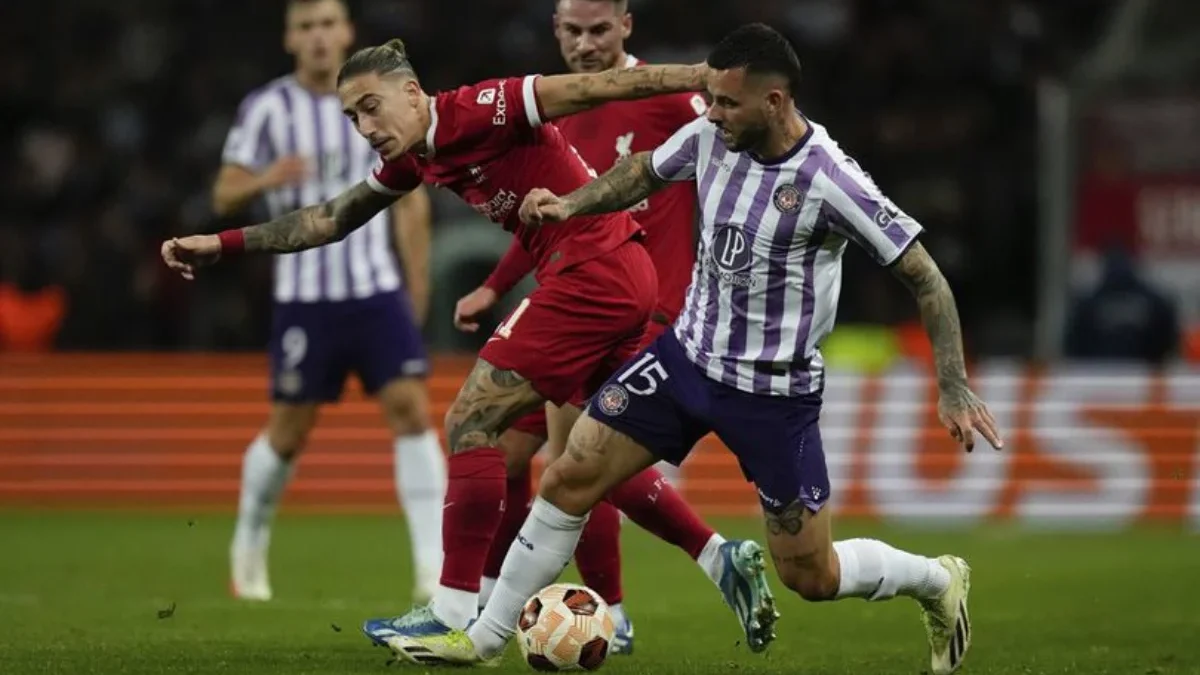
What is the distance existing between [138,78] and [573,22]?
12817mm

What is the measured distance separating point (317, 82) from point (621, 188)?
3.90 metres

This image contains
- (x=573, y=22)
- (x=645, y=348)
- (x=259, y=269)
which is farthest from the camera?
(x=259, y=269)

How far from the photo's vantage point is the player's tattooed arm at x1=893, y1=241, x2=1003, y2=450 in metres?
6.51

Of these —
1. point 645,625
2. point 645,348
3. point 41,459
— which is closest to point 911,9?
point 41,459

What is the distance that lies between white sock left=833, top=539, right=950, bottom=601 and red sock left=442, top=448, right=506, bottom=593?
3.79 ft

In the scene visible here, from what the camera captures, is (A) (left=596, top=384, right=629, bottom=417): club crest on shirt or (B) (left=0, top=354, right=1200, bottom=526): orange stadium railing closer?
(A) (left=596, top=384, right=629, bottom=417): club crest on shirt

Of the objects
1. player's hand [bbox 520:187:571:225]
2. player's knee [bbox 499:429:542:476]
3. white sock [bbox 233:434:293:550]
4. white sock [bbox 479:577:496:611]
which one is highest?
player's hand [bbox 520:187:571:225]

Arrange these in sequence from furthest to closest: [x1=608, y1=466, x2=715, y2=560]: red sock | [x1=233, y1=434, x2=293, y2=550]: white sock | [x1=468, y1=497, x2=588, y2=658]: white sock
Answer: [x1=233, y1=434, x2=293, y2=550]: white sock → [x1=608, y1=466, x2=715, y2=560]: red sock → [x1=468, y1=497, x2=588, y2=658]: white sock

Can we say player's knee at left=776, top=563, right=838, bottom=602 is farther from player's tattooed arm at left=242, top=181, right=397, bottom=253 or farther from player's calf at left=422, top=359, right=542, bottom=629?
player's tattooed arm at left=242, top=181, right=397, bottom=253

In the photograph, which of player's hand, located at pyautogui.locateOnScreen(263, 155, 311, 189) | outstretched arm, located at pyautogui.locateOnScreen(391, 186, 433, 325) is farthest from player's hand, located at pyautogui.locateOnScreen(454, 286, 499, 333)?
outstretched arm, located at pyautogui.locateOnScreen(391, 186, 433, 325)

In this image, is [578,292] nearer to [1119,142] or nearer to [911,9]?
[1119,142]

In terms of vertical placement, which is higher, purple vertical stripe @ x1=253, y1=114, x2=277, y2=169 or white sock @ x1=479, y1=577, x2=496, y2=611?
purple vertical stripe @ x1=253, y1=114, x2=277, y2=169

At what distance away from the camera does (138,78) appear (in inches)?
794

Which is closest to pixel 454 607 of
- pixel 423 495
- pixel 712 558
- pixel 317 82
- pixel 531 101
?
pixel 712 558
